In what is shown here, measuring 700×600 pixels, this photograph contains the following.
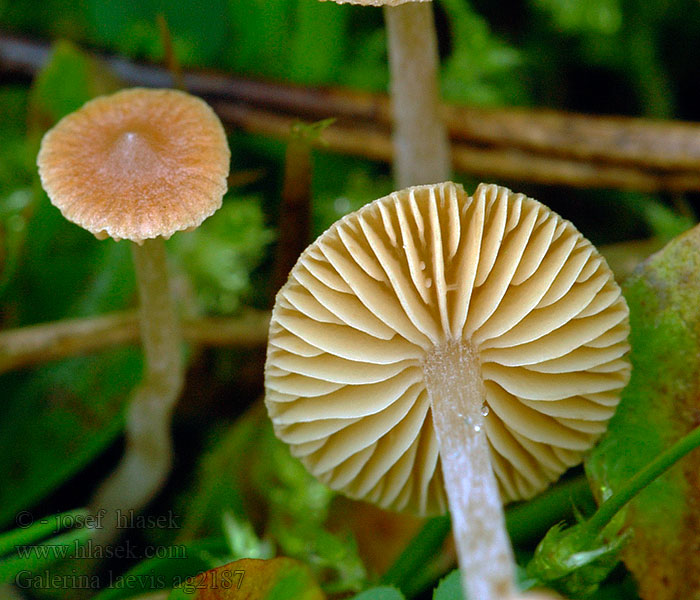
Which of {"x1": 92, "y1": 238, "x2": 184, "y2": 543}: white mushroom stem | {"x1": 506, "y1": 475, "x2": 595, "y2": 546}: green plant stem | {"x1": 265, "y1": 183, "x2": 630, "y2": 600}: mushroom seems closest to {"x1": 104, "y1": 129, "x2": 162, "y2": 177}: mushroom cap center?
{"x1": 92, "y1": 238, "x2": 184, "y2": 543}: white mushroom stem

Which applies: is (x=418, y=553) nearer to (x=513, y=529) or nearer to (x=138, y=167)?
(x=513, y=529)

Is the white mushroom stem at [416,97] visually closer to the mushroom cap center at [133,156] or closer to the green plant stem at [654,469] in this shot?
the mushroom cap center at [133,156]

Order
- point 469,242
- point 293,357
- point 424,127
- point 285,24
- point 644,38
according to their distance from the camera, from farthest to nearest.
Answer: point 644,38 < point 285,24 < point 424,127 < point 293,357 < point 469,242

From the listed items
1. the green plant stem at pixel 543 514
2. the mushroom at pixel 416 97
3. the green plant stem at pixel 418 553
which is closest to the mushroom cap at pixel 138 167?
the mushroom at pixel 416 97

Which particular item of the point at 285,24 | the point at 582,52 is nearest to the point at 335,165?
the point at 285,24

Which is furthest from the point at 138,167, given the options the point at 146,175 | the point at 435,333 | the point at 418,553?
the point at 418,553

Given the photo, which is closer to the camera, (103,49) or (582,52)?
(103,49)

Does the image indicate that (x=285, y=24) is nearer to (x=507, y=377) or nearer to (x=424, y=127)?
(x=424, y=127)
